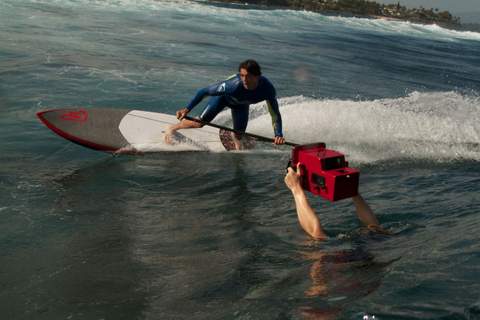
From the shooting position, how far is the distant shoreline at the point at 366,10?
4132 inches

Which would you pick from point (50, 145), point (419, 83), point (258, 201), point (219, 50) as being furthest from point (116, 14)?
point (258, 201)

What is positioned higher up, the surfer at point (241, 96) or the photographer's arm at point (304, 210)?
the surfer at point (241, 96)

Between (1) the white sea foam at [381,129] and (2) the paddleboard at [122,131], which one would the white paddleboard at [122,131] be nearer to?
(2) the paddleboard at [122,131]

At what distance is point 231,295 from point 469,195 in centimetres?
433

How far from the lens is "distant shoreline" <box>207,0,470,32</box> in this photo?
105 meters

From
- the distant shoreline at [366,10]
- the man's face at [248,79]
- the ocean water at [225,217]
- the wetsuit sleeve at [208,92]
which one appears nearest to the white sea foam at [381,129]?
the ocean water at [225,217]

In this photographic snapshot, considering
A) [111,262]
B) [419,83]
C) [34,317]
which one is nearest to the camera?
[34,317]

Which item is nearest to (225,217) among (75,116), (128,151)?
(128,151)

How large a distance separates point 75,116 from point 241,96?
3080 mm

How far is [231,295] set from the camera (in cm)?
425

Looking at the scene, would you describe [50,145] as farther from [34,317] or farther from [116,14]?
[116,14]

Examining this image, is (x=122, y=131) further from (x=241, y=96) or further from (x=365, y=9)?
(x=365, y=9)

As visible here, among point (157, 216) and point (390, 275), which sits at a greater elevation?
point (390, 275)

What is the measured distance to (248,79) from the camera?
750cm
